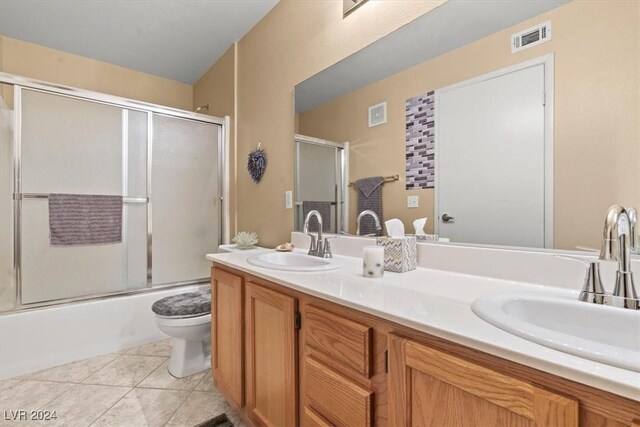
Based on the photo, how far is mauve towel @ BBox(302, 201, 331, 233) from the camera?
1618mm

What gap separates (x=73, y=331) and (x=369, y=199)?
219 cm

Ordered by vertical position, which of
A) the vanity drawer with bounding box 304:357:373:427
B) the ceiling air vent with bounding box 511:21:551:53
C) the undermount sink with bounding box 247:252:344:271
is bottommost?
the vanity drawer with bounding box 304:357:373:427

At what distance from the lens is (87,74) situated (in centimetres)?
274

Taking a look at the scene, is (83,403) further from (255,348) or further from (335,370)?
(335,370)

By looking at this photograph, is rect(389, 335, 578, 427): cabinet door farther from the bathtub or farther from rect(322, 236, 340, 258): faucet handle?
the bathtub

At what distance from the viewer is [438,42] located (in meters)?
1.14

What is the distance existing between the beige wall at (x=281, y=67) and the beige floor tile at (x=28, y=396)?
56.4 inches

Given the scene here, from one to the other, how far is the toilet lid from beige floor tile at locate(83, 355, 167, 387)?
0.43m

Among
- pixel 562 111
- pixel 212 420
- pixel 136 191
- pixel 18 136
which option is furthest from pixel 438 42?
pixel 18 136

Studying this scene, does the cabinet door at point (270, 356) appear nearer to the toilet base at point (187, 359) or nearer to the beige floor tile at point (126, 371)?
the toilet base at point (187, 359)

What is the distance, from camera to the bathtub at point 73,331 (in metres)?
1.79

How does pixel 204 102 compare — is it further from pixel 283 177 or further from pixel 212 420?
pixel 212 420

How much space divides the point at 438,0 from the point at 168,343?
8.94 ft

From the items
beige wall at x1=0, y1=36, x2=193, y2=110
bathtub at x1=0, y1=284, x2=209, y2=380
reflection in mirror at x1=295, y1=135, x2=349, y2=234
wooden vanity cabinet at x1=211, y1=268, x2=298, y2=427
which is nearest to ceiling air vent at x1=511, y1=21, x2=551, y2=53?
reflection in mirror at x1=295, y1=135, x2=349, y2=234
